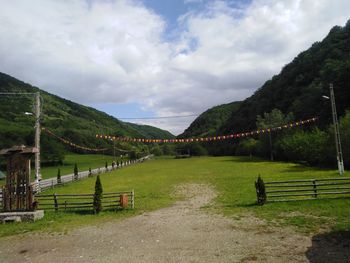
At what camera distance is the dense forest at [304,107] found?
58.0 metres

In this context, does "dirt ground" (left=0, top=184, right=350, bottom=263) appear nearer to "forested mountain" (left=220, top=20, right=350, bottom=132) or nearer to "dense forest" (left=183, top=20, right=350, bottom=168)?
"dense forest" (left=183, top=20, right=350, bottom=168)

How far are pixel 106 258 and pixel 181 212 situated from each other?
8.97 meters

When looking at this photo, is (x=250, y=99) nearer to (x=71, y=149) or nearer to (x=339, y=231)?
(x=71, y=149)

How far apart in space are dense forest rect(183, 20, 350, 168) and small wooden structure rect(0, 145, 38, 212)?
3864 centimetres

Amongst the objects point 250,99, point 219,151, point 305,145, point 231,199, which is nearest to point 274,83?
point 250,99

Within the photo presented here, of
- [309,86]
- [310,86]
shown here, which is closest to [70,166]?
[310,86]

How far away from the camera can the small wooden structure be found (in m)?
20.2

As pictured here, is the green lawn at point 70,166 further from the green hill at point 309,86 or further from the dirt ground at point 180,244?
the green hill at point 309,86

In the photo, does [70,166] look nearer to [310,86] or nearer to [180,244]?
[310,86]

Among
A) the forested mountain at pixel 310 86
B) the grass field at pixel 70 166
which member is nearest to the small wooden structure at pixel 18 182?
the grass field at pixel 70 166

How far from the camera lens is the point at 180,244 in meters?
13.3

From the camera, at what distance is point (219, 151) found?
153 m

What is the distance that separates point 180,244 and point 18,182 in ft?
38.7

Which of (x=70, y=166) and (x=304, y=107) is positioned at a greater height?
(x=304, y=107)
